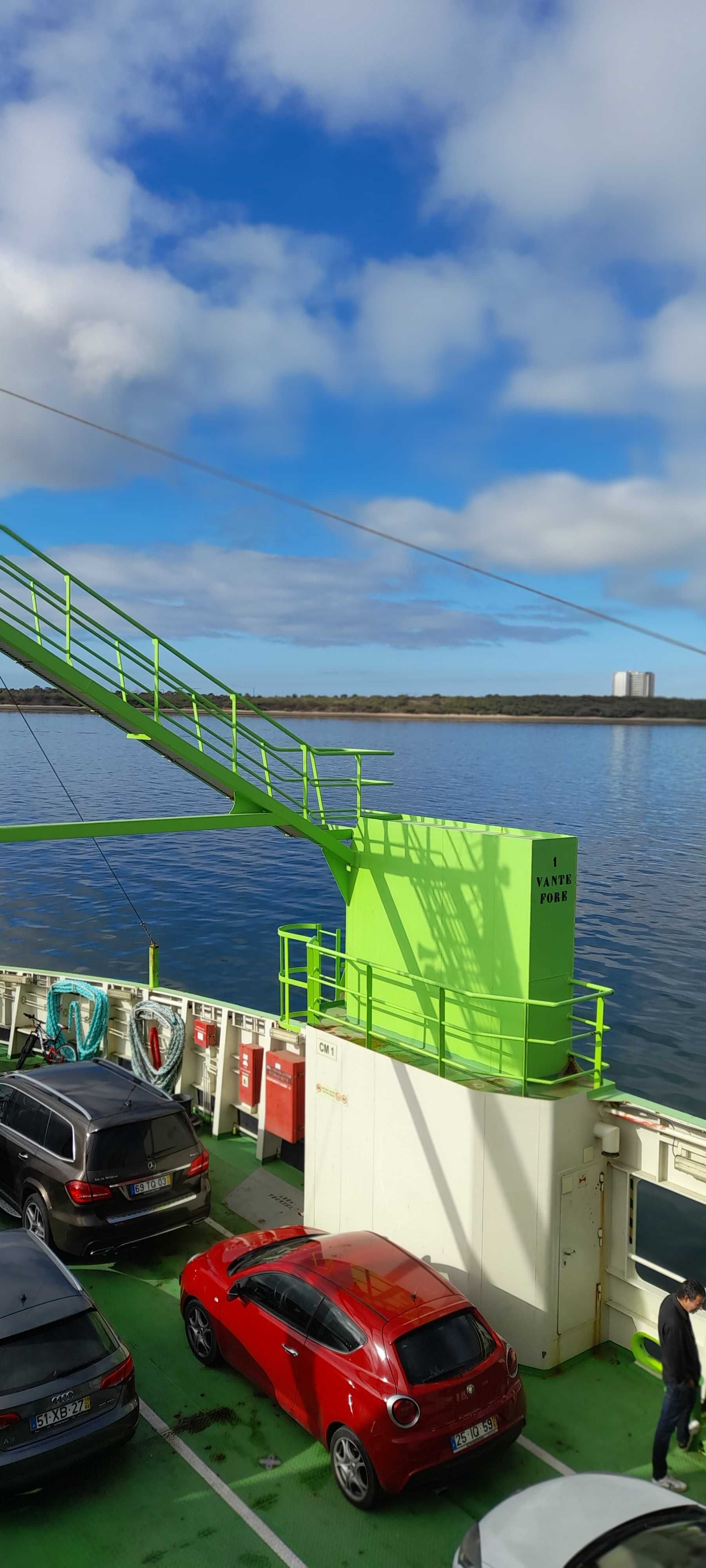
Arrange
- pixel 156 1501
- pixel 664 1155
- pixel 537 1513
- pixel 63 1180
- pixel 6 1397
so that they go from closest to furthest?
pixel 537 1513 < pixel 6 1397 < pixel 156 1501 < pixel 664 1155 < pixel 63 1180

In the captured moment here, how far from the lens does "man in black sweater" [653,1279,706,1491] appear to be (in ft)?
21.2

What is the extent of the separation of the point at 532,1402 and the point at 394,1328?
211 cm

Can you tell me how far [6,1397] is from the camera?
19.3ft

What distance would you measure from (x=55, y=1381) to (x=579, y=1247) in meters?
4.27

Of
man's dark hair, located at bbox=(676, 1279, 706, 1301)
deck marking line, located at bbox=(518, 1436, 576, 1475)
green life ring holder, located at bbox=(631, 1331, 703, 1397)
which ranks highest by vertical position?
man's dark hair, located at bbox=(676, 1279, 706, 1301)

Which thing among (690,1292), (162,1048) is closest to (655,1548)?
(690,1292)

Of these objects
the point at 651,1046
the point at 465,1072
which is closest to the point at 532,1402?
the point at 465,1072

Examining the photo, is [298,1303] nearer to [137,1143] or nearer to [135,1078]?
[137,1143]

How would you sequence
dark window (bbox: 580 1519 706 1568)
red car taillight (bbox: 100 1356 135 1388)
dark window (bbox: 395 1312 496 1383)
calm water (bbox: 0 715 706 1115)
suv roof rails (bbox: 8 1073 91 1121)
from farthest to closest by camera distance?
calm water (bbox: 0 715 706 1115) → suv roof rails (bbox: 8 1073 91 1121) → red car taillight (bbox: 100 1356 135 1388) → dark window (bbox: 395 1312 496 1383) → dark window (bbox: 580 1519 706 1568)

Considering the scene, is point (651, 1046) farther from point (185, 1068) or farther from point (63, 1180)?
point (63, 1180)

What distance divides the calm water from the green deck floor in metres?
10.8

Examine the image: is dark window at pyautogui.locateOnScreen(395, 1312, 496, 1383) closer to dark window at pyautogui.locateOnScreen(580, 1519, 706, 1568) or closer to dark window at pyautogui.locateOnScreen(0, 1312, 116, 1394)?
dark window at pyautogui.locateOnScreen(580, 1519, 706, 1568)

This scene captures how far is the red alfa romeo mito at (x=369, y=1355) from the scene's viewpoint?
236 inches

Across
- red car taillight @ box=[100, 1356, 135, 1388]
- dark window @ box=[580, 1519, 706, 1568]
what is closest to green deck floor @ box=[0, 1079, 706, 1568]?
red car taillight @ box=[100, 1356, 135, 1388]
